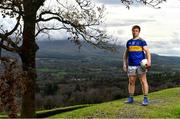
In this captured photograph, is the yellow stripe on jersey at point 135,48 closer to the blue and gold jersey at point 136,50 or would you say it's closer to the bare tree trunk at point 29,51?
the blue and gold jersey at point 136,50

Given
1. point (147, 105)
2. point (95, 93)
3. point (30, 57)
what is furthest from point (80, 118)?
point (95, 93)

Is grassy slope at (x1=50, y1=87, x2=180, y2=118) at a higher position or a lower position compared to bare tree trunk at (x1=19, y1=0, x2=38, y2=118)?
lower

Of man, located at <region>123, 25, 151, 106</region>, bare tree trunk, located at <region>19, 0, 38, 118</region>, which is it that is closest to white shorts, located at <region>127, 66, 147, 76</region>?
man, located at <region>123, 25, 151, 106</region>

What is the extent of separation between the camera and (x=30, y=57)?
24.9 m

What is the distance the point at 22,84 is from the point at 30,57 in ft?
23.3

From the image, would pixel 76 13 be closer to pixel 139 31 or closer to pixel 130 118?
pixel 139 31

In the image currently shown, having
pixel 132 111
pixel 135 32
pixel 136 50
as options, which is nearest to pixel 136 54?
pixel 136 50

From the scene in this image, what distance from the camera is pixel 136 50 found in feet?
64.4

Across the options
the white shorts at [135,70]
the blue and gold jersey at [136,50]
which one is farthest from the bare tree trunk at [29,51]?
the blue and gold jersey at [136,50]

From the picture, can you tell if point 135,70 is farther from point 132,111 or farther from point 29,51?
point 29,51

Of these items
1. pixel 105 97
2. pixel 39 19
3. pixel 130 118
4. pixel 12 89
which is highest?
pixel 39 19

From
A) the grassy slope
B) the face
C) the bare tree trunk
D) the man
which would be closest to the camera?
the grassy slope

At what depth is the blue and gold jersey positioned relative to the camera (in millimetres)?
19562

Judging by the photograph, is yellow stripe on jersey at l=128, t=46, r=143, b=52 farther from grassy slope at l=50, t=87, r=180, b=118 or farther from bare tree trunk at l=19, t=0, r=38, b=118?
bare tree trunk at l=19, t=0, r=38, b=118
